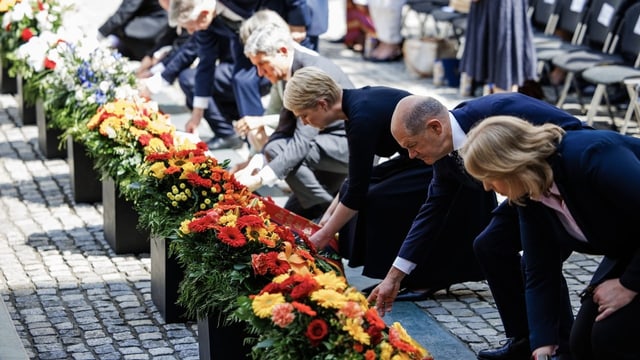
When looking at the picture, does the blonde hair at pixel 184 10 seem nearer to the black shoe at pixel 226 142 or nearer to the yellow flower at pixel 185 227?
the black shoe at pixel 226 142

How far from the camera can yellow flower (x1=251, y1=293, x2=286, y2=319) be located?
12.7 ft

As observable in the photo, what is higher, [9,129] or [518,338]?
[518,338]

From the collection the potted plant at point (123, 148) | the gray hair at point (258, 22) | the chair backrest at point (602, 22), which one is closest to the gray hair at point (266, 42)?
the gray hair at point (258, 22)

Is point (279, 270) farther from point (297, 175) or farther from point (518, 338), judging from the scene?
point (297, 175)

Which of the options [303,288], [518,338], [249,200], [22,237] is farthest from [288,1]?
[303,288]

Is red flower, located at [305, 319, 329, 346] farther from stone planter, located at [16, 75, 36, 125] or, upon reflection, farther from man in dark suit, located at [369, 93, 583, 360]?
stone planter, located at [16, 75, 36, 125]

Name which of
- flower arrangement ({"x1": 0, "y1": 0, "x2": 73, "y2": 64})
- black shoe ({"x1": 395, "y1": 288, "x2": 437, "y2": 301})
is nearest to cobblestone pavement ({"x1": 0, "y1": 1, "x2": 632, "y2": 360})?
black shoe ({"x1": 395, "y1": 288, "x2": 437, "y2": 301})

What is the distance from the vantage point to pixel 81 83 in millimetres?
7312

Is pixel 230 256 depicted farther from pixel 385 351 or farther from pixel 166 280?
pixel 166 280

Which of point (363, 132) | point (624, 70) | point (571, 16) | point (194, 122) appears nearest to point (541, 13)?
point (571, 16)

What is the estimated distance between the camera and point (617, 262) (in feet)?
12.7

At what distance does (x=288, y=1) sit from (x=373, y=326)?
481cm

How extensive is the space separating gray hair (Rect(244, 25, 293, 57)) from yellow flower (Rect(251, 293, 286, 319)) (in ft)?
8.92

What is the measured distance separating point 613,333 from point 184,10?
4476mm
